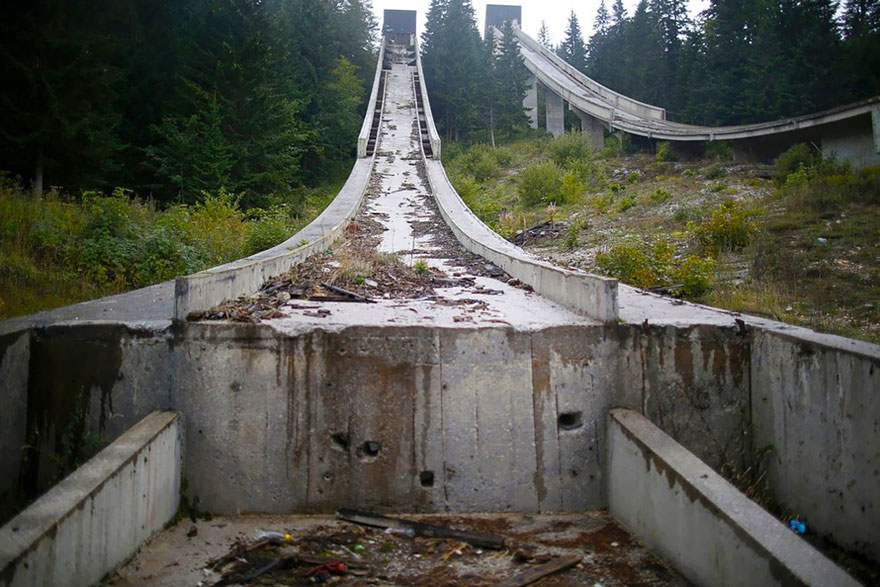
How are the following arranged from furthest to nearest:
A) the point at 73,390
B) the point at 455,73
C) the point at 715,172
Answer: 1. the point at 455,73
2. the point at 715,172
3. the point at 73,390

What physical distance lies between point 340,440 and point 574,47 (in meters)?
57.6

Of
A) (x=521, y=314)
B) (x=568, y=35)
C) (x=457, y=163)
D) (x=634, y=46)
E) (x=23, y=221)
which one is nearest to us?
(x=521, y=314)

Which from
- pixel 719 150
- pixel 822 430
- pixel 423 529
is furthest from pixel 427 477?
pixel 719 150

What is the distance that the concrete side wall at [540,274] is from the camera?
5285 millimetres

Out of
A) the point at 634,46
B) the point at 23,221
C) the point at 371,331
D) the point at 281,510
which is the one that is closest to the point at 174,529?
the point at 281,510

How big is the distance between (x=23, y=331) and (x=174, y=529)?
78.6 inches

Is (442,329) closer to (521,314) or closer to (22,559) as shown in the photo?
(521,314)

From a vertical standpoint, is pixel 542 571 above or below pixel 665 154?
below

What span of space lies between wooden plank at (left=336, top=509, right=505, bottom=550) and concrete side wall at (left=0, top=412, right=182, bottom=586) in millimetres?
1304

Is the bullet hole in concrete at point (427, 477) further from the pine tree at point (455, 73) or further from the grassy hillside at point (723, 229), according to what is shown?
the pine tree at point (455, 73)

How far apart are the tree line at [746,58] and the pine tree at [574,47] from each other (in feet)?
23.8

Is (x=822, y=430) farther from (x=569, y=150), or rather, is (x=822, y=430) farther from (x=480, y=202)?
(x=569, y=150)

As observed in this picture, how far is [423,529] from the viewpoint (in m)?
4.52

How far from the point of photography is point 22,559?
293 cm
